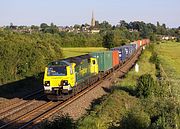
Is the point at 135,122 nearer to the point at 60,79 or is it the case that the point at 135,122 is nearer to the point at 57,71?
the point at 60,79

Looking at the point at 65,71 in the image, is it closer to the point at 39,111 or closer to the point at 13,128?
the point at 39,111

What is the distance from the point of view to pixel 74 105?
22844mm

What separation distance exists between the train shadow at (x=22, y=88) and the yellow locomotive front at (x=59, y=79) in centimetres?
270

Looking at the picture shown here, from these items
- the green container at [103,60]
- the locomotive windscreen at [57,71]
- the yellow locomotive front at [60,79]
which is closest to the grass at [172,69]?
the green container at [103,60]

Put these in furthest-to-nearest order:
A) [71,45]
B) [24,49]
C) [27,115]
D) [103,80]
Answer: [71,45]
[103,80]
[24,49]
[27,115]

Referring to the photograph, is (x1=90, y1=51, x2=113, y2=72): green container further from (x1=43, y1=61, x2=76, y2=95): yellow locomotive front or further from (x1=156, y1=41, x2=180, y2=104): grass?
(x1=43, y1=61, x2=76, y2=95): yellow locomotive front

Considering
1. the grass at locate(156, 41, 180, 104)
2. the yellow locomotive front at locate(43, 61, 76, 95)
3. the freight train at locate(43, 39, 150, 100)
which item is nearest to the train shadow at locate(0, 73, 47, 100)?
the freight train at locate(43, 39, 150, 100)

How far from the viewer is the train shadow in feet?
92.2

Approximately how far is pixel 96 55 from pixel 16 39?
7146mm

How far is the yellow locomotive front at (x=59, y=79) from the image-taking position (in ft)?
78.1

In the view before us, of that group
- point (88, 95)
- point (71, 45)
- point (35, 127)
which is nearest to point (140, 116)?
point (35, 127)

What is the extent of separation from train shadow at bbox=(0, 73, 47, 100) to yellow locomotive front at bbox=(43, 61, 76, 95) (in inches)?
106

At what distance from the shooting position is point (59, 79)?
23891mm

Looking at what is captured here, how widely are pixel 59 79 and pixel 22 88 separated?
8691 mm
